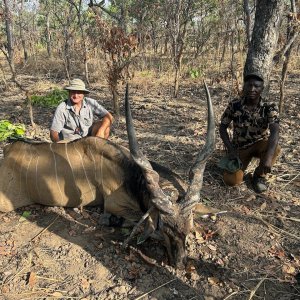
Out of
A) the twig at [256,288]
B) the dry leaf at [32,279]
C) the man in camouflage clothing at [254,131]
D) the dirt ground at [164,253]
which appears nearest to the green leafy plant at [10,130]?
the dirt ground at [164,253]

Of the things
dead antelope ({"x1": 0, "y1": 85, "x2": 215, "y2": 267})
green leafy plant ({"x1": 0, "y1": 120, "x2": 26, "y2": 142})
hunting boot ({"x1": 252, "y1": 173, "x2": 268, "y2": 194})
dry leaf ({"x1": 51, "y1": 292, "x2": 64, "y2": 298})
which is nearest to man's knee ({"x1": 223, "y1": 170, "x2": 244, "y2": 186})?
hunting boot ({"x1": 252, "y1": 173, "x2": 268, "y2": 194})

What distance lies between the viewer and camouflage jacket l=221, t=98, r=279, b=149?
4224 millimetres

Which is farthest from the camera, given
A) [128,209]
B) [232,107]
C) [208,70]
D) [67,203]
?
[208,70]

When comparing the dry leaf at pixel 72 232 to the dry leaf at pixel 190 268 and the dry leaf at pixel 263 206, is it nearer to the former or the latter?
the dry leaf at pixel 190 268

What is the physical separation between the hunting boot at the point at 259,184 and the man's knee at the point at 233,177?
0.54ft

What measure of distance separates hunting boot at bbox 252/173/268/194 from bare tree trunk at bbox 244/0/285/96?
1.42 meters

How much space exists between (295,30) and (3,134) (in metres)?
4.93

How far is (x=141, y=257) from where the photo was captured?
10.8 feet

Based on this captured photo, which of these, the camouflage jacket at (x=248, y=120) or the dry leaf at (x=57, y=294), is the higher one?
the camouflage jacket at (x=248, y=120)

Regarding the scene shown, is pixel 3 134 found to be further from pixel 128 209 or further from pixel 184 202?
pixel 184 202

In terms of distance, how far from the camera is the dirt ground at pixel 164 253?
3002 millimetres

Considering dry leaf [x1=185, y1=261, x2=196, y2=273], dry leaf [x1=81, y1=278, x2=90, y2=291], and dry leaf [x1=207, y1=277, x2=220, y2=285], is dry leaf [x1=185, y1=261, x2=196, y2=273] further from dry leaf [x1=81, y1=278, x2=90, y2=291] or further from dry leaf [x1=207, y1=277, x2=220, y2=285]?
dry leaf [x1=81, y1=278, x2=90, y2=291]

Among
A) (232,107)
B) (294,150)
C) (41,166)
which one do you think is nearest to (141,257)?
(41,166)

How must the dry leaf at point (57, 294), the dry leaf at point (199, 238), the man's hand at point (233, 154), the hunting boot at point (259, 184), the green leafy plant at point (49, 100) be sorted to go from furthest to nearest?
1. the green leafy plant at point (49, 100)
2. the man's hand at point (233, 154)
3. the hunting boot at point (259, 184)
4. the dry leaf at point (199, 238)
5. the dry leaf at point (57, 294)
